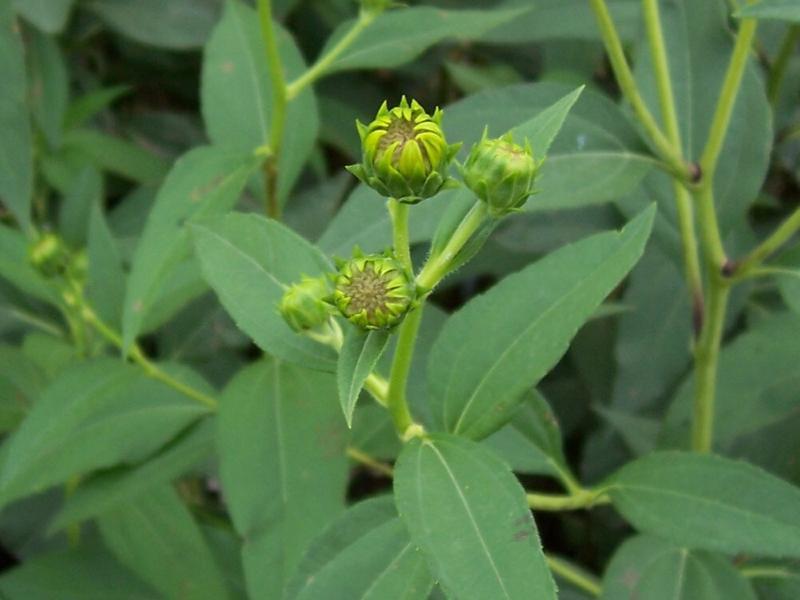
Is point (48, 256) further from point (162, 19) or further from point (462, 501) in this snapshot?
point (162, 19)

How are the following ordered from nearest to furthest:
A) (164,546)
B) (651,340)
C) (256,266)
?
(256,266) → (164,546) → (651,340)

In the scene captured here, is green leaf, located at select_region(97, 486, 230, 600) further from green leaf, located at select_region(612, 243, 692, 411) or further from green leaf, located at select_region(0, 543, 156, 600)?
green leaf, located at select_region(612, 243, 692, 411)

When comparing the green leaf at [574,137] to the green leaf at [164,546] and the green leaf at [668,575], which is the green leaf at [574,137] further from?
the green leaf at [164,546]

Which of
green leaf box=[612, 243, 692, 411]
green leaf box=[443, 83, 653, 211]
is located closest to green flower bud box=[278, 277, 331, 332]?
green leaf box=[443, 83, 653, 211]

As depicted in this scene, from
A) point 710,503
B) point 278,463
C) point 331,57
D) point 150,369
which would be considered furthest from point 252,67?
point 710,503

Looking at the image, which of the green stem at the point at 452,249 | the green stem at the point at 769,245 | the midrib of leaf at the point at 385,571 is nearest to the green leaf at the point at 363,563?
the midrib of leaf at the point at 385,571

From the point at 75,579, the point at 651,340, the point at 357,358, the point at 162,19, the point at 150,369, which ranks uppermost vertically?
the point at 162,19
